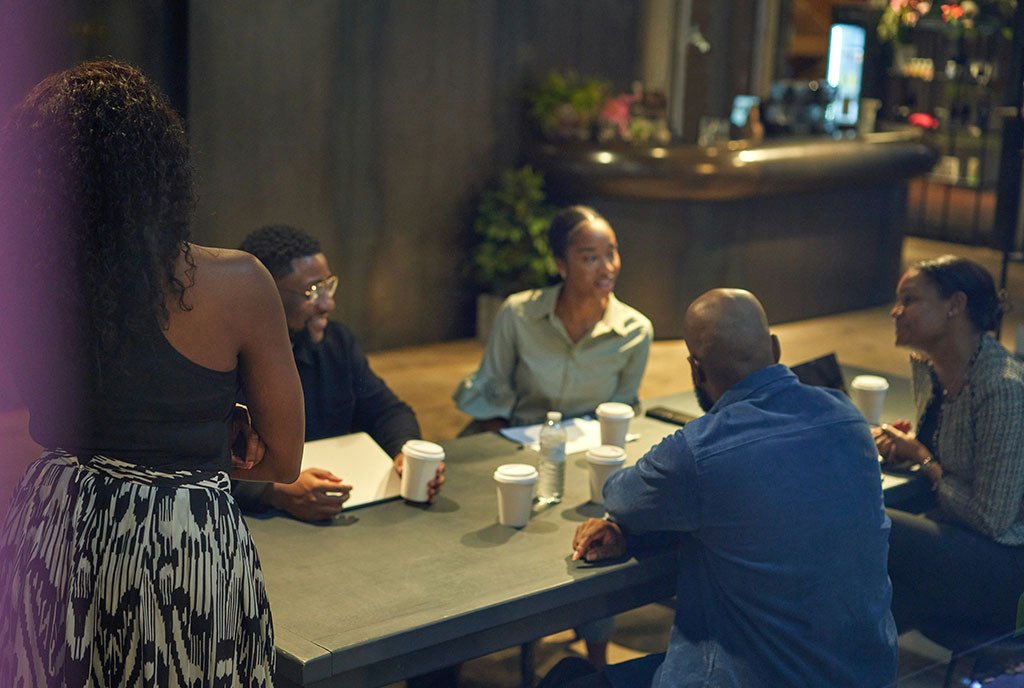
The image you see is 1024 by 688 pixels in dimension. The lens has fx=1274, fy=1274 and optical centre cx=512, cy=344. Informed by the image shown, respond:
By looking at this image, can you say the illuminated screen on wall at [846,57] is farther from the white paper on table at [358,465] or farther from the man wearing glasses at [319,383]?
the white paper on table at [358,465]

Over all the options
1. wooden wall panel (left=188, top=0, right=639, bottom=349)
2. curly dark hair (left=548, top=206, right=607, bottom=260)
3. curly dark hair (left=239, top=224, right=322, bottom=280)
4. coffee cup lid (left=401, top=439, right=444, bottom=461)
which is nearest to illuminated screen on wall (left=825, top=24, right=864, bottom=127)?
wooden wall panel (left=188, top=0, right=639, bottom=349)

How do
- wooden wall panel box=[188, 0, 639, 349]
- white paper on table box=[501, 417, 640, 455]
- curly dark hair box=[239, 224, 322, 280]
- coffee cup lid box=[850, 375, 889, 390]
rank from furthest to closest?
wooden wall panel box=[188, 0, 639, 349] → coffee cup lid box=[850, 375, 889, 390] → white paper on table box=[501, 417, 640, 455] → curly dark hair box=[239, 224, 322, 280]

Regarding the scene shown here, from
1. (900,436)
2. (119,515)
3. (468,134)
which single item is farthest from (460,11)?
(119,515)

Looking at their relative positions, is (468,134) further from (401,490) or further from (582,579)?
(582,579)

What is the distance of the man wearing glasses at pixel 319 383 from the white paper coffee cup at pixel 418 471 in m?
0.02

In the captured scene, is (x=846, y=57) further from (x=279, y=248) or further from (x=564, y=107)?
(x=279, y=248)

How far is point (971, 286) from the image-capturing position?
2.98 metres

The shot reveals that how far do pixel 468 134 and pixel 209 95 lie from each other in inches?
65.3

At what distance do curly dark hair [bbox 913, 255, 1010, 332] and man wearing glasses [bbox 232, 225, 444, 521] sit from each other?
1271mm

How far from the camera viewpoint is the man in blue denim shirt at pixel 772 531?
2.14 m

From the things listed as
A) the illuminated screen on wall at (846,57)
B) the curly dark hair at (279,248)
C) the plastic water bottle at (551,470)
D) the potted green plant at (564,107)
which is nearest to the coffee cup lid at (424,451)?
the plastic water bottle at (551,470)

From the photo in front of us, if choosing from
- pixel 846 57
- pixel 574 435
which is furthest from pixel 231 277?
pixel 846 57

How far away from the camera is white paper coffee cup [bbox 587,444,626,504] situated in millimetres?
2664

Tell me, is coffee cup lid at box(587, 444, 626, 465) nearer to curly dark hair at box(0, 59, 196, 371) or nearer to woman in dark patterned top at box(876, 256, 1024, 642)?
woman in dark patterned top at box(876, 256, 1024, 642)
